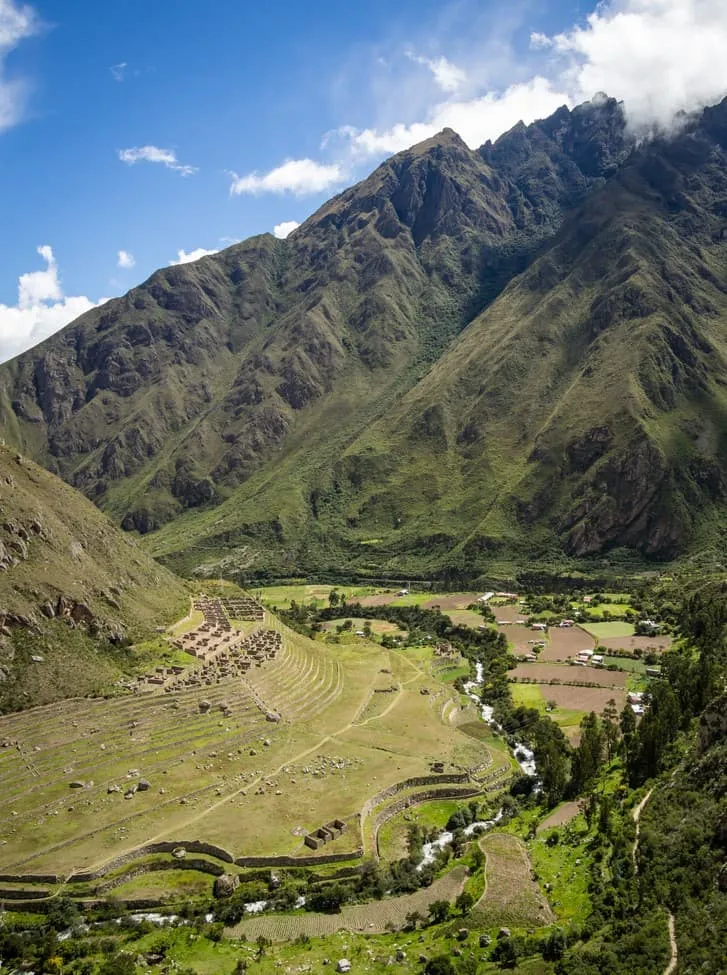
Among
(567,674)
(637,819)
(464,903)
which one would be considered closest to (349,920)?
(464,903)

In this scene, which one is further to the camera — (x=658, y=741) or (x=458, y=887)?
(x=658, y=741)

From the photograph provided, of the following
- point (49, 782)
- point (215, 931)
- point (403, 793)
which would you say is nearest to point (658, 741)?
point (403, 793)

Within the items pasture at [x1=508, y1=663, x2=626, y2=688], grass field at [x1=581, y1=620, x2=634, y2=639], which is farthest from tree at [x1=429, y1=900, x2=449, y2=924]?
grass field at [x1=581, y1=620, x2=634, y2=639]

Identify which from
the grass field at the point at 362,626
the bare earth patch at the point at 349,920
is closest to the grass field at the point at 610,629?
the grass field at the point at 362,626

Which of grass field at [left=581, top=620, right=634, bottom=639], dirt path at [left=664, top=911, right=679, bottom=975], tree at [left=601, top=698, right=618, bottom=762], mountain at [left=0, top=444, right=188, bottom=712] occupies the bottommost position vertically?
grass field at [left=581, top=620, right=634, bottom=639]

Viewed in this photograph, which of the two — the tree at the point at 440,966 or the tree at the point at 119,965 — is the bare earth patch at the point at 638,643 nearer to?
the tree at the point at 440,966

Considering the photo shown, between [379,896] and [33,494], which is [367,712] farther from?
[33,494]

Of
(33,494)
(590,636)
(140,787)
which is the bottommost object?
(590,636)

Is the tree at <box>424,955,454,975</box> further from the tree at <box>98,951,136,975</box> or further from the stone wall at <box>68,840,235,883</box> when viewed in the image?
the stone wall at <box>68,840,235,883</box>
